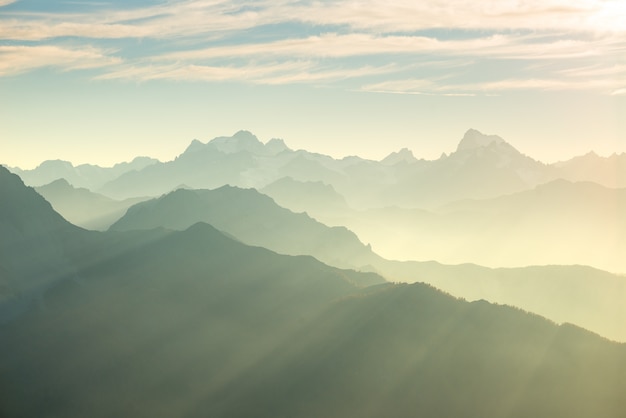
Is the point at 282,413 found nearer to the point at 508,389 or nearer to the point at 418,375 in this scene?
the point at 418,375

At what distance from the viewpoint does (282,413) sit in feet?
598

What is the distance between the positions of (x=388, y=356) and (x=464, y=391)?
27.4 meters

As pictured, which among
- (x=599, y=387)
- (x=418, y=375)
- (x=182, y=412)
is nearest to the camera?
(x=599, y=387)

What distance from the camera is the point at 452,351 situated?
7421 inches

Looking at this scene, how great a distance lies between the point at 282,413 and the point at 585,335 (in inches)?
3815

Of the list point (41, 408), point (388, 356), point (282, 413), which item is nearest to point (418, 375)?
point (388, 356)

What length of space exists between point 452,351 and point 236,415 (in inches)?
2710

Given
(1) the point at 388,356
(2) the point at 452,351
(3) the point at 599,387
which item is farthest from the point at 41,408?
(3) the point at 599,387

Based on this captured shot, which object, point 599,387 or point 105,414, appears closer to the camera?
point 599,387

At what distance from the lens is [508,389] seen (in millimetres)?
173250

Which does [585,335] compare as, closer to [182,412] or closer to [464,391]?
[464,391]

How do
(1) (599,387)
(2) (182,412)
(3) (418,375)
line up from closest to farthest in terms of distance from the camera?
(1) (599,387) → (3) (418,375) → (2) (182,412)

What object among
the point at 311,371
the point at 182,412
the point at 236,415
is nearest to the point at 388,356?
the point at 311,371

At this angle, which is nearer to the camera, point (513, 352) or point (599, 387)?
point (599, 387)
